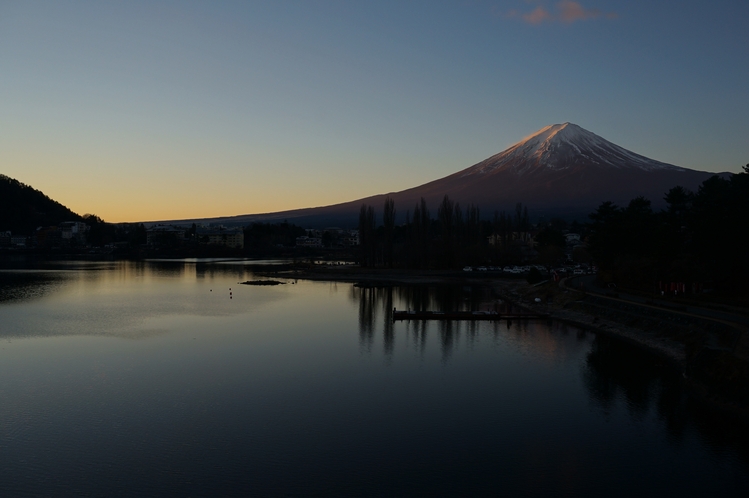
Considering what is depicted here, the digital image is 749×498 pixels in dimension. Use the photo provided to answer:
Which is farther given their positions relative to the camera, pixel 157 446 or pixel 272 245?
pixel 272 245

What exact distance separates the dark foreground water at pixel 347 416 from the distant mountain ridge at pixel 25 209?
100044 millimetres

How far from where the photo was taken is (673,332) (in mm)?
17094

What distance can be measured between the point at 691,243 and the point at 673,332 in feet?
23.0

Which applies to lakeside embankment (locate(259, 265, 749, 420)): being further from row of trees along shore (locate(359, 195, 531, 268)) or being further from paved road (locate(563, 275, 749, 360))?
row of trees along shore (locate(359, 195, 531, 268))

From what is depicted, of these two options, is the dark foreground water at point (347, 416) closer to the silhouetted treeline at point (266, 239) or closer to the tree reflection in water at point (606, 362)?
the tree reflection in water at point (606, 362)

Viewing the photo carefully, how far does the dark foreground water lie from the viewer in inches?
329

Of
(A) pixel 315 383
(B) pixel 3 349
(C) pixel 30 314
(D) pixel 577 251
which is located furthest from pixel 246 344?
(D) pixel 577 251

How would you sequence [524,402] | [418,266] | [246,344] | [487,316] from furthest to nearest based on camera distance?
[418,266] → [487,316] → [246,344] → [524,402]

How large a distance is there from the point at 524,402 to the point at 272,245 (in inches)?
3385

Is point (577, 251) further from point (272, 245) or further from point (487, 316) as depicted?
point (272, 245)

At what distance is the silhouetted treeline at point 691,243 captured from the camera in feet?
67.1

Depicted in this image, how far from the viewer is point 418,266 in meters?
50.8

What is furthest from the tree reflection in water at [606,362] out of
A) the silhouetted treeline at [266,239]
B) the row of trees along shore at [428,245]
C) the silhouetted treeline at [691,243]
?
the silhouetted treeline at [266,239]

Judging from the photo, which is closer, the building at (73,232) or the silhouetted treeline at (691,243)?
the silhouetted treeline at (691,243)
